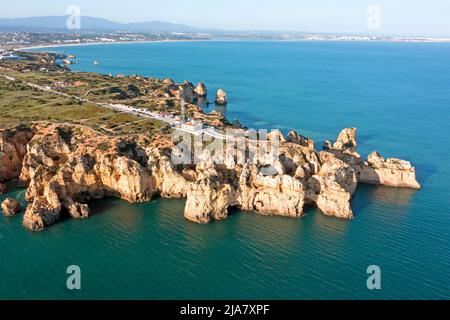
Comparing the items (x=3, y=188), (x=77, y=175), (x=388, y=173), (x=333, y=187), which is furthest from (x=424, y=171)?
(x=3, y=188)

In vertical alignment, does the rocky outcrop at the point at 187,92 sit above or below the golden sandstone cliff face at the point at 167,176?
above

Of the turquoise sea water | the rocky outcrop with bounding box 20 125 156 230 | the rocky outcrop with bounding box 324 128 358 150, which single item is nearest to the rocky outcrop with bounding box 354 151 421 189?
the turquoise sea water

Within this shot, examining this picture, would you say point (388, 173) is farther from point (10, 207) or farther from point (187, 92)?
point (187, 92)

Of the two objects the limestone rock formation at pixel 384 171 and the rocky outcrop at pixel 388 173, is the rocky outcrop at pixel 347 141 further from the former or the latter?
the rocky outcrop at pixel 388 173

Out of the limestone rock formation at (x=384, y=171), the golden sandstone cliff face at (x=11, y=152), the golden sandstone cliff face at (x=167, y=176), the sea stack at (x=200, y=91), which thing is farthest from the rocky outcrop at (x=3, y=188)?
the sea stack at (x=200, y=91)

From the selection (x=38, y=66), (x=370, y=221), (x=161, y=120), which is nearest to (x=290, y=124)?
(x=161, y=120)
